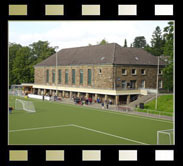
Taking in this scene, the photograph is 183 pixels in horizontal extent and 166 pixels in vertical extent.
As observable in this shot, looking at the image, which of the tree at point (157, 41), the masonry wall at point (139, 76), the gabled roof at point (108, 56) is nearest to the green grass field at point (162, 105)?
the masonry wall at point (139, 76)

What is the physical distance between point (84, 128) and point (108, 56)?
87.3 ft

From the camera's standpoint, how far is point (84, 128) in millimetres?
27328

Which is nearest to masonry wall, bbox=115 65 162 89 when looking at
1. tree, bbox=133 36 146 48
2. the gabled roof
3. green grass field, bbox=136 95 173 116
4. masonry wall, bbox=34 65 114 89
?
the gabled roof

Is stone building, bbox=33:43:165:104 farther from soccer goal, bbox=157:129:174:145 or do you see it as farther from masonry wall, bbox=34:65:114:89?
soccer goal, bbox=157:129:174:145

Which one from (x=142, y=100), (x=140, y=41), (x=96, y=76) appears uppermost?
(x=140, y=41)

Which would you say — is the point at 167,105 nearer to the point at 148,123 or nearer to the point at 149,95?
the point at 149,95

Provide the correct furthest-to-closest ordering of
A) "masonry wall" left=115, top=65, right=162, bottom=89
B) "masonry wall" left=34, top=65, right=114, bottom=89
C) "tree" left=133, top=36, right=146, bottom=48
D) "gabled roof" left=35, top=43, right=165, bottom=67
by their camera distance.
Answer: "tree" left=133, top=36, right=146, bottom=48
"gabled roof" left=35, top=43, right=165, bottom=67
"masonry wall" left=115, top=65, right=162, bottom=89
"masonry wall" left=34, top=65, right=114, bottom=89

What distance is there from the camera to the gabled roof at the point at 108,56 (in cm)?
5153

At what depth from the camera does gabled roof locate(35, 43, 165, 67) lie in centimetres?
5153

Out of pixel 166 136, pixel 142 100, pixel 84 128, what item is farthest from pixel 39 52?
pixel 166 136

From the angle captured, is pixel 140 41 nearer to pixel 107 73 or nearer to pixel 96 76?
pixel 96 76

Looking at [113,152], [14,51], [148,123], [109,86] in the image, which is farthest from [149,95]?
[14,51]

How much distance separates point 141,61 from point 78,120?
25858mm

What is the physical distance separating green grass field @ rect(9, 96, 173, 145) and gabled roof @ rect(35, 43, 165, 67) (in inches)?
647
